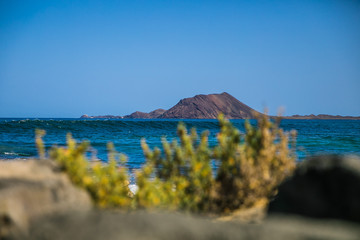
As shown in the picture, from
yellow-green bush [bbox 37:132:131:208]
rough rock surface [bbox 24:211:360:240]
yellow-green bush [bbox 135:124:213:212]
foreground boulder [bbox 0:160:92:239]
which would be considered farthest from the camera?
yellow-green bush [bbox 135:124:213:212]

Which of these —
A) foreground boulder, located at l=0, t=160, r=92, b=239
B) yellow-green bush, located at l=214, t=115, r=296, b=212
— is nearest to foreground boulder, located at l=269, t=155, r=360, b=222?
yellow-green bush, located at l=214, t=115, r=296, b=212

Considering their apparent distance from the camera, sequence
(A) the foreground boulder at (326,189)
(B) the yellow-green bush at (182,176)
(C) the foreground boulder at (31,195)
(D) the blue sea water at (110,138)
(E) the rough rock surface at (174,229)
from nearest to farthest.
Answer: (E) the rough rock surface at (174,229)
(C) the foreground boulder at (31,195)
(A) the foreground boulder at (326,189)
(B) the yellow-green bush at (182,176)
(D) the blue sea water at (110,138)

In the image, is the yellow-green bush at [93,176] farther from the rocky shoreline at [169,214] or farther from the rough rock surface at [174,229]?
the rough rock surface at [174,229]

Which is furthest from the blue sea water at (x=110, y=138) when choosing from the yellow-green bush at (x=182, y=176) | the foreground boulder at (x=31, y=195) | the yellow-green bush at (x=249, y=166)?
the foreground boulder at (x=31, y=195)

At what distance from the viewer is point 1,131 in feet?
100

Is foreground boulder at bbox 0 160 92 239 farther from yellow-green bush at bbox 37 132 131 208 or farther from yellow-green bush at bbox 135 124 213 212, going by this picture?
yellow-green bush at bbox 135 124 213 212

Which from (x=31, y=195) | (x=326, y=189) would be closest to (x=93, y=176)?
(x=31, y=195)

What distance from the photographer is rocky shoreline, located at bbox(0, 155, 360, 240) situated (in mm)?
2031

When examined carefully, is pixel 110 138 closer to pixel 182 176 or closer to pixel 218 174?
pixel 182 176

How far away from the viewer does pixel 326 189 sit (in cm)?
301

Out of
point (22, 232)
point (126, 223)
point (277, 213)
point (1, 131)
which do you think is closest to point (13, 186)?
point (22, 232)

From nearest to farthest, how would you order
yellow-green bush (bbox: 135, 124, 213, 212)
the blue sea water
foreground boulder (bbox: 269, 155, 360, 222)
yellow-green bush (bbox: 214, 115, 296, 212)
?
1. foreground boulder (bbox: 269, 155, 360, 222)
2. yellow-green bush (bbox: 135, 124, 213, 212)
3. yellow-green bush (bbox: 214, 115, 296, 212)
4. the blue sea water

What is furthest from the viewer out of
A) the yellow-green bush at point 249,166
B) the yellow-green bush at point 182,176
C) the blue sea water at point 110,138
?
the blue sea water at point 110,138

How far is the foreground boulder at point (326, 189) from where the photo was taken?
286 centimetres
